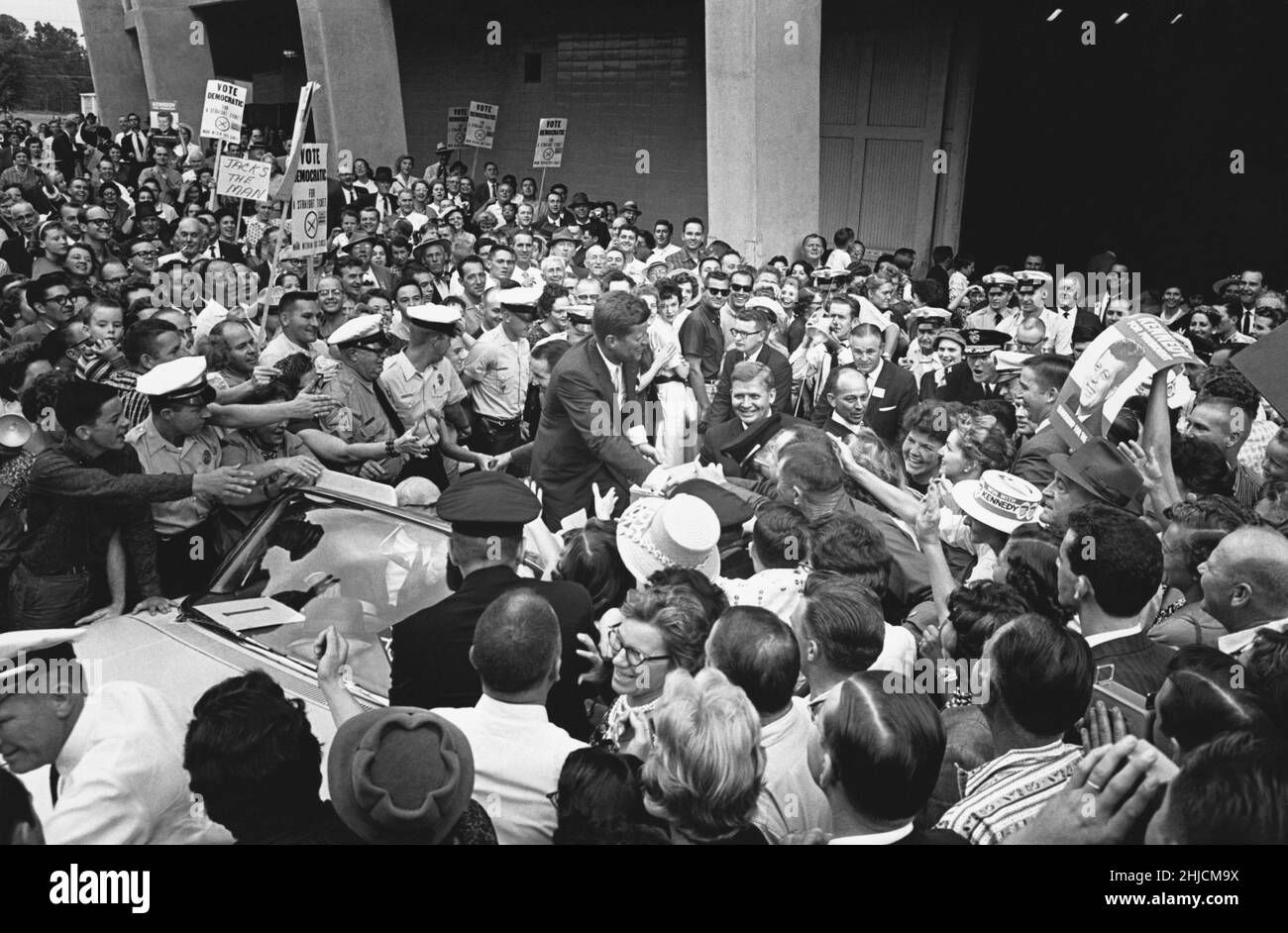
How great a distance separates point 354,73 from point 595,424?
17869 millimetres

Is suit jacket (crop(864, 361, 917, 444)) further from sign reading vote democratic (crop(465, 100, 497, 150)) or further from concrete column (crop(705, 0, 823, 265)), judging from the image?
sign reading vote democratic (crop(465, 100, 497, 150))

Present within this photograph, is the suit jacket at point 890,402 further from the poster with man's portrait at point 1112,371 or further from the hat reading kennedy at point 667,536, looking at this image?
the hat reading kennedy at point 667,536

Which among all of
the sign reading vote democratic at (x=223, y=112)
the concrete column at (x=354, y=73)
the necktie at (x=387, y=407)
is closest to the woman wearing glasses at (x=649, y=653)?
the necktie at (x=387, y=407)

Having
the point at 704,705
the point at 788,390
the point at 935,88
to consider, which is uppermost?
the point at 935,88

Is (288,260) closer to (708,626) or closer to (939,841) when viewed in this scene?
(708,626)

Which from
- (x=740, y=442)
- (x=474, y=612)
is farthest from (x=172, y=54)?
→ (x=474, y=612)

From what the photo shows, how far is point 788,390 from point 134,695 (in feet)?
18.2

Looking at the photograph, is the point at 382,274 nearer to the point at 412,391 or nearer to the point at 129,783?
the point at 412,391

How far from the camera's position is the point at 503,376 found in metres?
8.02

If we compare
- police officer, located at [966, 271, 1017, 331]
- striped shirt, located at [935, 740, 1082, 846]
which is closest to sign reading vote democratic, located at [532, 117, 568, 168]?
police officer, located at [966, 271, 1017, 331]

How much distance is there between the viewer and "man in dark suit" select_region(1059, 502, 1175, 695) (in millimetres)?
3625

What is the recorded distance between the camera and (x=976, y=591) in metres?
3.71

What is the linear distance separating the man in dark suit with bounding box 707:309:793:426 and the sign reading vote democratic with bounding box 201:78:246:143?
7.06m

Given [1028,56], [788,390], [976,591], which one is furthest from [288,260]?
[1028,56]
